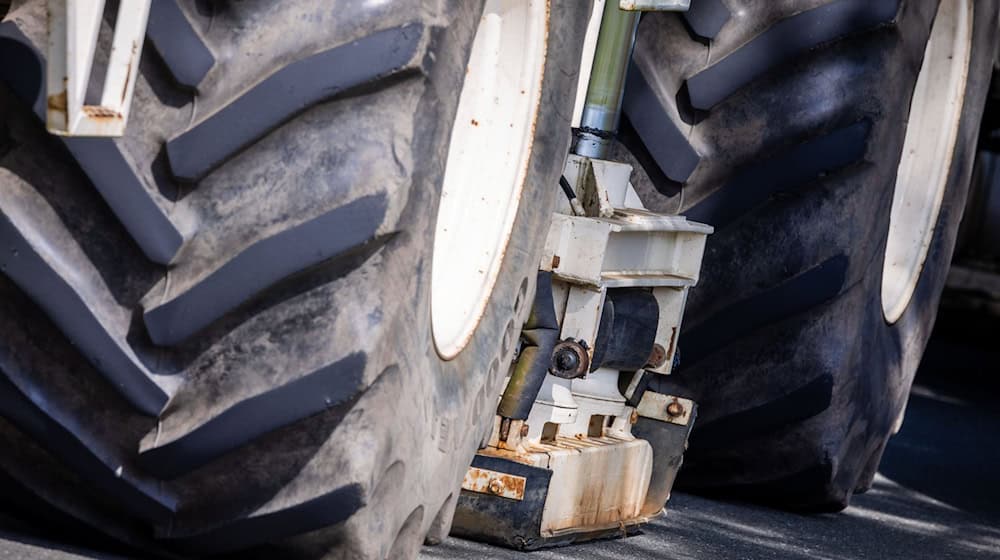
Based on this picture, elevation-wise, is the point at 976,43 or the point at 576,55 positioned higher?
the point at 976,43

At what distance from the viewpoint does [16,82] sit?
1947 millimetres

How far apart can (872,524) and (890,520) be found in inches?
4.2

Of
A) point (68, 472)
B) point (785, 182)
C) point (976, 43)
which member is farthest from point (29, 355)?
point (976, 43)

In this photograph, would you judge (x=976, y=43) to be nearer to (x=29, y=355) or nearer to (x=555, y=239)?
(x=555, y=239)

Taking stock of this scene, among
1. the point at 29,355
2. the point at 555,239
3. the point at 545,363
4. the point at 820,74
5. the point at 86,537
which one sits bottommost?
the point at 86,537

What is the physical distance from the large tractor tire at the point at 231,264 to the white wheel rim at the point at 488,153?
43cm

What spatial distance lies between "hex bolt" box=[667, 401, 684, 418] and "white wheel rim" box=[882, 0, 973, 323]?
2.92ft

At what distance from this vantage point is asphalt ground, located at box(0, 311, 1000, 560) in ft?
9.25

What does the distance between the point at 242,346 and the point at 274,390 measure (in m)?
0.06

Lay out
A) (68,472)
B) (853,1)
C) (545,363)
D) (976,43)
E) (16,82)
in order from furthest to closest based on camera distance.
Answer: (976,43)
(853,1)
(545,363)
(68,472)
(16,82)

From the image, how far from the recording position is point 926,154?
13.8 feet

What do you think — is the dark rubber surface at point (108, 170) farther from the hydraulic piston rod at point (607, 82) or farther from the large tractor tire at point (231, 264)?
the hydraulic piston rod at point (607, 82)

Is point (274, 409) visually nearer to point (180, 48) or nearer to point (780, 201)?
point (180, 48)

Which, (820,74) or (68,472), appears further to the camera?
(820,74)
